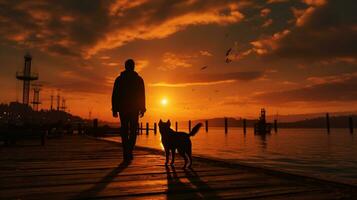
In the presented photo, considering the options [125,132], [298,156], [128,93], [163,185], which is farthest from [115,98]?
[298,156]

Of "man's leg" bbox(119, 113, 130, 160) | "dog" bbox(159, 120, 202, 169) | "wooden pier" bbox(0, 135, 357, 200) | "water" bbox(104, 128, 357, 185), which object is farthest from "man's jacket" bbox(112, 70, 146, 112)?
"water" bbox(104, 128, 357, 185)

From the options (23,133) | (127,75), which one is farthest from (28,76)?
(127,75)

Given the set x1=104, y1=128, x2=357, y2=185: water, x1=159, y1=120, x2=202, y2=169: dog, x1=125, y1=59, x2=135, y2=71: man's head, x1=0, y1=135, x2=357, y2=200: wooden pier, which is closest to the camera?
x1=0, y1=135, x2=357, y2=200: wooden pier

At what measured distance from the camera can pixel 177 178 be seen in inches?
178

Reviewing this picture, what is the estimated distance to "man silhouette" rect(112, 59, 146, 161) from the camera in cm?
684

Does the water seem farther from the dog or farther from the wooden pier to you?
the dog

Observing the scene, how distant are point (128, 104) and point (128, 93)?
0.25 meters

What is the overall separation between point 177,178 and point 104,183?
41.8 inches

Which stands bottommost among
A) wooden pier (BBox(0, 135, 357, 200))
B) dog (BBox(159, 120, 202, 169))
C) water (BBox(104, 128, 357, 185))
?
water (BBox(104, 128, 357, 185))

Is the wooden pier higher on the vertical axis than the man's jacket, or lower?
lower

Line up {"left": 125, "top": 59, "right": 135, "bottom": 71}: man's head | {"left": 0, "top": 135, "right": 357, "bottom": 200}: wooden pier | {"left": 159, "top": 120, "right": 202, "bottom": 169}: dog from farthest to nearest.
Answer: {"left": 125, "top": 59, "right": 135, "bottom": 71}: man's head
{"left": 159, "top": 120, "right": 202, "bottom": 169}: dog
{"left": 0, "top": 135, "right": 357, "bottom": 200}: wooden pier

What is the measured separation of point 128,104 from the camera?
686 cm

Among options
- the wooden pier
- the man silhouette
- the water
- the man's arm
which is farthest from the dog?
the water

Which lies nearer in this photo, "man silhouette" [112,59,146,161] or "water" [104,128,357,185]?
"man silhouette" [112,59,146,161]
